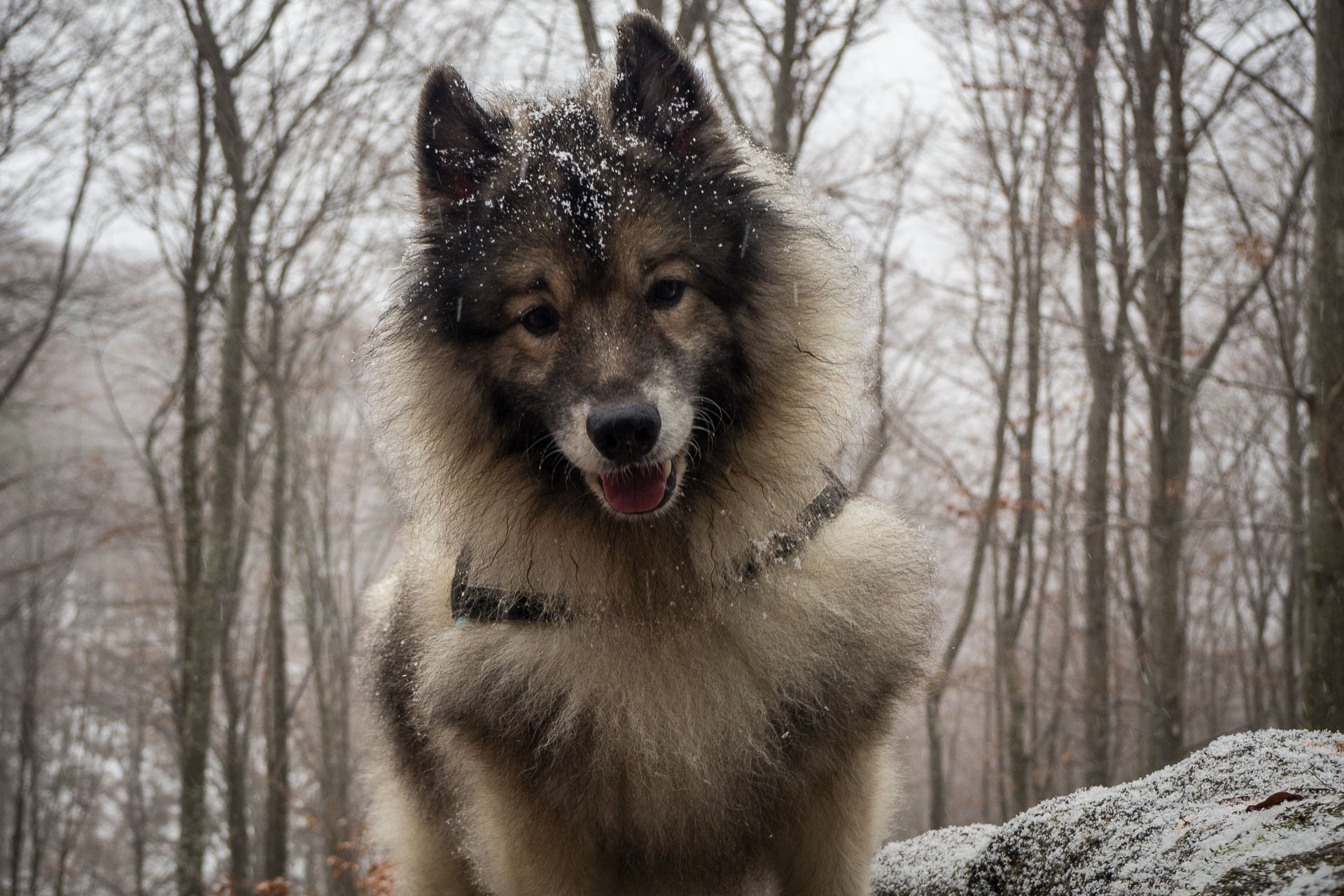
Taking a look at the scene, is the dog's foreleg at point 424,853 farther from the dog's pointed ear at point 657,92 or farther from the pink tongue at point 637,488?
the dog's pointed ear at point 657,92

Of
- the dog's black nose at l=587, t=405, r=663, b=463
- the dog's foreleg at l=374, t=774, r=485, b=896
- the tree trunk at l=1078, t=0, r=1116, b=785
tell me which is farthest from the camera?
the tree trunk at l=1078, t=0, r=1116, b=785

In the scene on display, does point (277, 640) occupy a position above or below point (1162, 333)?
below

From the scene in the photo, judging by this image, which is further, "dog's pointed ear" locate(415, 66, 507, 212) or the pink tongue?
"dog's pointed ear" locate(415, 66, 507, 212)

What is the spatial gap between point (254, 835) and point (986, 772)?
15.9 meters

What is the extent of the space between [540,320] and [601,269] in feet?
0.71

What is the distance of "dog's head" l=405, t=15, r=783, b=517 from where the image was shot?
2.09m

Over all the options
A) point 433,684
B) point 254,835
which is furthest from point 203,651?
point 254,835

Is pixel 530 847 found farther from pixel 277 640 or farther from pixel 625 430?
pixel 277 640

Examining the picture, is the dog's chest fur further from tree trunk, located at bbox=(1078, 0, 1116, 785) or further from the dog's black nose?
tree trunk, located at bbox=(1078, 0, 1116, 785)

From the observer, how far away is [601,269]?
7.07 feet

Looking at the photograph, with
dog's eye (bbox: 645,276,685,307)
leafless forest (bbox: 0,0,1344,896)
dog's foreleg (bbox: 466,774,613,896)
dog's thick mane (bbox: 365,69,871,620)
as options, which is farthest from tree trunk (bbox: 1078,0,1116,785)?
dog's foreleg (bbox: 466,774,613,896)

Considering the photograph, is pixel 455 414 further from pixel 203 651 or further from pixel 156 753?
pixel 156 753

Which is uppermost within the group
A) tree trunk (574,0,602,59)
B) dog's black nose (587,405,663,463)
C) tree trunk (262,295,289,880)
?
tree trunk (574,0,602,59)

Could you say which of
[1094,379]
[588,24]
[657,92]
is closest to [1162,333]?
[1094,379]
